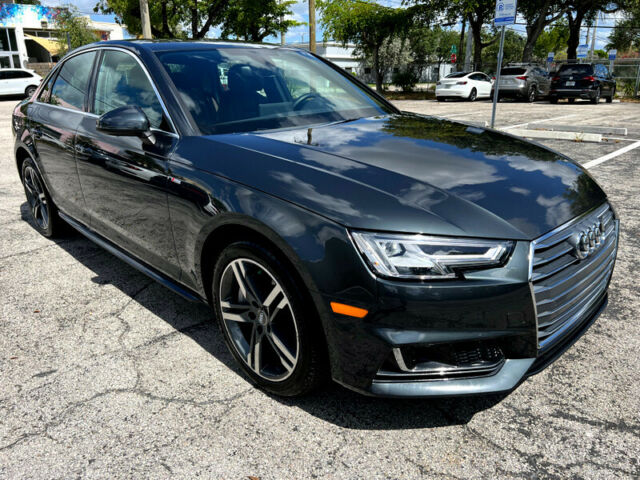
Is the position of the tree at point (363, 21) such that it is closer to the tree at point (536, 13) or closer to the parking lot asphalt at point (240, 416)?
the tree at point (536, 13)

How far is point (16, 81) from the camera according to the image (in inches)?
998

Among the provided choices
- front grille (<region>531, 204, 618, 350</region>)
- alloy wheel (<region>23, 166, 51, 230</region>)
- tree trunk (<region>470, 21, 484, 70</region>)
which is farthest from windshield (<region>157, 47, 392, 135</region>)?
tree trunk (<region>470, 21, 484, 70</region>)

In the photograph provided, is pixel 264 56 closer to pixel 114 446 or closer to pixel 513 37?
pixel 114 446

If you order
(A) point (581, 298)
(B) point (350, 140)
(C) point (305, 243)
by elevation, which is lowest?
(A) point (581, 298)

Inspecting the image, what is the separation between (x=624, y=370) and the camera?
253cm

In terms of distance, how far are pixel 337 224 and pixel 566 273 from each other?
36.6 inches

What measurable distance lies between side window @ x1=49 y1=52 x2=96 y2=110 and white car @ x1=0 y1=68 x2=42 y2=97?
24.6 meters

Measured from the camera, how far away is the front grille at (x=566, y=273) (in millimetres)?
1915

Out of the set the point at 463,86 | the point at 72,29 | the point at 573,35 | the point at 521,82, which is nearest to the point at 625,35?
the point at 573,35

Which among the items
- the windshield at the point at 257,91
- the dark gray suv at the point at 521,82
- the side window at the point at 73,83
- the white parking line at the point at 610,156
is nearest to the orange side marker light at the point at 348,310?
the windshield at the point at 257,91

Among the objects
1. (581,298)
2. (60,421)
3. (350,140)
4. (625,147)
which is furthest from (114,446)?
(625,147)

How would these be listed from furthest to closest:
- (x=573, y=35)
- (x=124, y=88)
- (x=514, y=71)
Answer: (x=573, y=35)
(x=514, y=71)
(x=124, y=88)

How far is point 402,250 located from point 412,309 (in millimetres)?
209

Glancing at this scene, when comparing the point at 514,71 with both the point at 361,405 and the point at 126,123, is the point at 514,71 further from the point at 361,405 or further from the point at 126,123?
the point at 361,405
